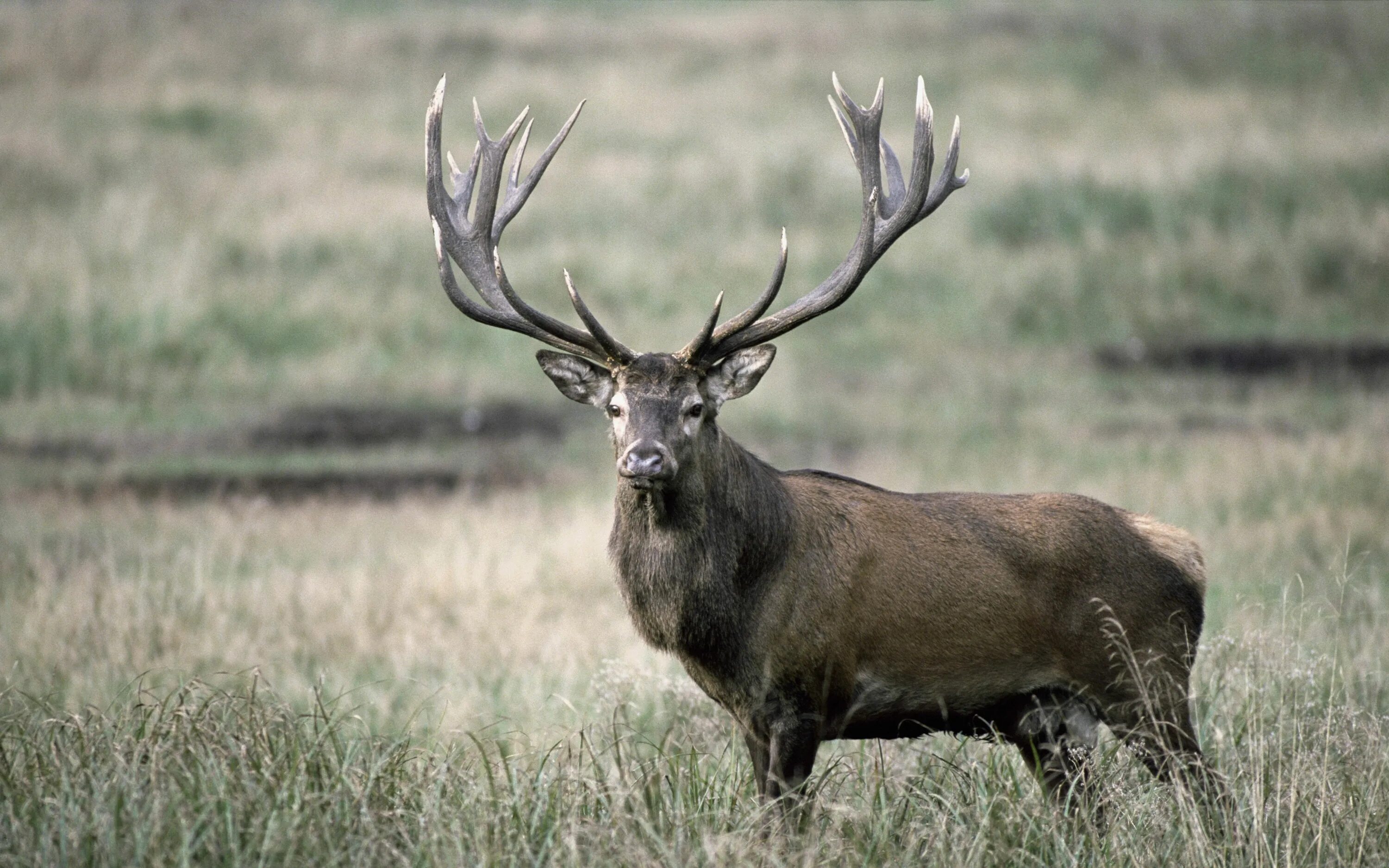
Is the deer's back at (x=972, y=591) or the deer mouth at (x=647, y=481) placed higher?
the deer mouth at (x=647, y=481)

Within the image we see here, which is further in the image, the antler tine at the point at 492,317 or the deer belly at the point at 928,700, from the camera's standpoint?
the antler tine at the point at 492,317

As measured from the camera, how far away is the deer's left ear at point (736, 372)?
658 centimetres

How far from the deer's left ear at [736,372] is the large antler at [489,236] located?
347mm

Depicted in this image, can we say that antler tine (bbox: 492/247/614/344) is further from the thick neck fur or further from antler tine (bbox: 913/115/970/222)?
antler tine (bbox: 913/115/970/222)

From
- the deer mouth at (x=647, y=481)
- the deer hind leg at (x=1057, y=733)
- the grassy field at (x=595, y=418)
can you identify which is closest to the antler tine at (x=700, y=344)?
the deer mouth at (x=647, y=481)

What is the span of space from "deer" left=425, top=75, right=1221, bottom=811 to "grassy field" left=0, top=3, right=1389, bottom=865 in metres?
0.26

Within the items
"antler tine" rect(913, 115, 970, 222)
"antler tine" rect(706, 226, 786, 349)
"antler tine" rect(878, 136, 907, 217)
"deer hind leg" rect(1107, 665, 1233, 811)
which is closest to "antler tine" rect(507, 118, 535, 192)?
"antler tine" rect(706, 226, 786, 349)

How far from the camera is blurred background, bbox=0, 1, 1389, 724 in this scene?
1131 cm

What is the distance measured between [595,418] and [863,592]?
1271 cm

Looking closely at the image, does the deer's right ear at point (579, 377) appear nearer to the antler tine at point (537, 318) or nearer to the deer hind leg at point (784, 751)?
the antler tine at point (537, 318)

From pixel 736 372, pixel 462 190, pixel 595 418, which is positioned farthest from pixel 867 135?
pixel 595 418

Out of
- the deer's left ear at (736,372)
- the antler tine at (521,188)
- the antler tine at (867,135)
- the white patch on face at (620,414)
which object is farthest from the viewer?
the antler tine at (867,135)

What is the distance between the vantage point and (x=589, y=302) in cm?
2239

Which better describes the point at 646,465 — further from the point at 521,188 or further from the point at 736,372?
the point at 521,188
